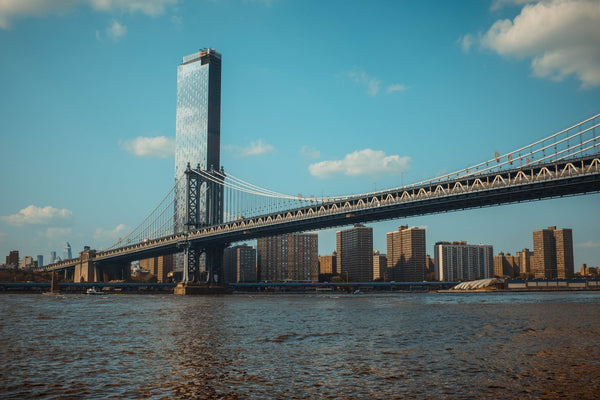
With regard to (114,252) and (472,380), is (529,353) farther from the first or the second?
(114,252)

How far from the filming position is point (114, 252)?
15575cm

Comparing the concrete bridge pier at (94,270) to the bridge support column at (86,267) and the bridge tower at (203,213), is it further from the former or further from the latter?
the bridge tower at (203,213)

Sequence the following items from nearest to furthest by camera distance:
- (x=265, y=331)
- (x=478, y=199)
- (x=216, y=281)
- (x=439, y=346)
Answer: (x=439, y=346)
(x=265, y=331)
(x=478, y=199)
(x=216, y=281)

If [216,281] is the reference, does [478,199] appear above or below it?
above

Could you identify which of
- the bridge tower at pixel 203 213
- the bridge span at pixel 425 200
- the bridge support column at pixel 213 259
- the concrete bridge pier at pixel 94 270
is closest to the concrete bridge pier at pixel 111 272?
the concrete bridge pier at pixel 94 270

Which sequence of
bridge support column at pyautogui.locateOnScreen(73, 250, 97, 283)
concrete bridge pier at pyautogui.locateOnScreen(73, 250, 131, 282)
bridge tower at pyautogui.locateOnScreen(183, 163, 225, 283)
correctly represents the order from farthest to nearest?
concrete bridge pier at pyautogui.locateOnScreen(73, 250, 131, 282)
bridge support column at pyautogui.locateOnScreen(73, 250, 97, 283)
bridge tower at pyautogui.locateOnScreen(183, 163, 225, 283)

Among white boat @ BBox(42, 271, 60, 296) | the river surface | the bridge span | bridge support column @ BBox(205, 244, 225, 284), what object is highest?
the bridge span

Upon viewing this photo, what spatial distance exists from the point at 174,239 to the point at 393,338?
105022 mm

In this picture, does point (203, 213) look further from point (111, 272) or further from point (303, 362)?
point (303, 362)

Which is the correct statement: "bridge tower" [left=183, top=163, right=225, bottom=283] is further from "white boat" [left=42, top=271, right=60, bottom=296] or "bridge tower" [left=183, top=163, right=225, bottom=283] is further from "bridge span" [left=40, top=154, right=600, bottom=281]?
"white boat" [left=42, top=271, right=60, bottom=296]

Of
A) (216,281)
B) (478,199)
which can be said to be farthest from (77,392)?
(216,281)

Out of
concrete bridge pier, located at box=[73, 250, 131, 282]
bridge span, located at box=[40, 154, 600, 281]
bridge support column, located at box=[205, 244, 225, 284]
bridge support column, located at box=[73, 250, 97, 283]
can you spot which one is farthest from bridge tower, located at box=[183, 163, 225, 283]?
bridge support column, located at box=[73, 250, 97, 283]

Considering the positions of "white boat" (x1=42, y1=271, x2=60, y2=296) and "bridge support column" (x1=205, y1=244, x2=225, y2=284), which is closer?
"white boat" (x1=42, y1=271, x2=60, y2=296)

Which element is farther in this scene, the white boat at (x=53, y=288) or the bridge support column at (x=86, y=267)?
the bridge support column at (x=86, y=267)
